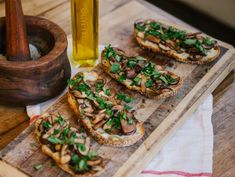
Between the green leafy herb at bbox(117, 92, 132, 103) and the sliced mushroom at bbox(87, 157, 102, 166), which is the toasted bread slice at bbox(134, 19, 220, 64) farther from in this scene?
the sliced mushroom at bbox(87, 157, 102, 166)

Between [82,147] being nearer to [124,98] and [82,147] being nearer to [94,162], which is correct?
[94,162]

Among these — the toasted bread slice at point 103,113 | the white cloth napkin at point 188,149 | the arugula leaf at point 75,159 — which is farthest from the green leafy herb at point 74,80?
the arugula leaf at point 75,159

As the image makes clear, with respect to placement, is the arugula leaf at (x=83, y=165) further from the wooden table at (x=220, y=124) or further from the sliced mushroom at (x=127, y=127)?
the wooden table at (x=220, y=124)

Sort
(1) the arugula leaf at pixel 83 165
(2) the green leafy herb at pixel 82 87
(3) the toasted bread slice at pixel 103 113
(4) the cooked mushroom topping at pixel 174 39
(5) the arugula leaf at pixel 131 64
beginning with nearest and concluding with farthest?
(1) the arugula leaf at pixel 83 165, (3) the toasted bread slice at pixel 103 113, (2) the green leafy herb at pixel 82 87, (5) the arugula leaf at pixel 131 64, (4) the cooked mushroom topping at pixel 174 39

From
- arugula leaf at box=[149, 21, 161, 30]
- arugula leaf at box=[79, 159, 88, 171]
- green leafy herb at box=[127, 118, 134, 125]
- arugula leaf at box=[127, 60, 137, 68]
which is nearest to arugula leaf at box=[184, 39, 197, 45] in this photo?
arugula leaf at box=[149, 21, 161, 30]

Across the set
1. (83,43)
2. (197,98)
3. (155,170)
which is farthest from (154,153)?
(83,43)

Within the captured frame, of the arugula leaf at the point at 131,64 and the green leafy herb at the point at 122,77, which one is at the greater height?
the arugula leaf at the point at 131,64
